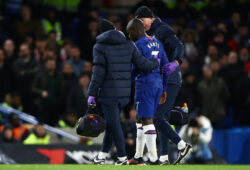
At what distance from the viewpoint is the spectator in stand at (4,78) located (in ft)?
52.7

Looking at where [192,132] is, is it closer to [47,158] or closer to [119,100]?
[47,158]

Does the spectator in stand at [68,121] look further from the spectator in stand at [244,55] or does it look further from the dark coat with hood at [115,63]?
the dark coat with hood at [115,63]

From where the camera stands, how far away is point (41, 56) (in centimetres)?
1744

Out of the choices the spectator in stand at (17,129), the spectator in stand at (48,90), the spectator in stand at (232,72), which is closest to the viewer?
the spectator in stand at (17,129)

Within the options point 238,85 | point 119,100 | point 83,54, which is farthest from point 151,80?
point 83,54

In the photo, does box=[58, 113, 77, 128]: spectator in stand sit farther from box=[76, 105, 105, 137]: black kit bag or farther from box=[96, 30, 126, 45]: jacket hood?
box=[96, 30, 126, 45]: jacket hood

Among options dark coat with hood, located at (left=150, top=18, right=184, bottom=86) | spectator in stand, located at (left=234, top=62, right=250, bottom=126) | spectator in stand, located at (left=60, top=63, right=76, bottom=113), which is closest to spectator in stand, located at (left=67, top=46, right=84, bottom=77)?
spectator in stand, located at (left=60, top=63, right=76, bottom=113)

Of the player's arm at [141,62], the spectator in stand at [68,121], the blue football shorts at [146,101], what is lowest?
the spectator in stand at [68,121]

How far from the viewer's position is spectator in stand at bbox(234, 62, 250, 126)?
17062 millimetres

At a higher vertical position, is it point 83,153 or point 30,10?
point 30,10

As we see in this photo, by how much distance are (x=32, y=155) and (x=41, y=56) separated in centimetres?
361

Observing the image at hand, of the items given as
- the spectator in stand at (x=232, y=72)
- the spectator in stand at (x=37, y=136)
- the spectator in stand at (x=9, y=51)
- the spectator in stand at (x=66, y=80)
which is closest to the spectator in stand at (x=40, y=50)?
the spectator in stand at (x=9, y=51)

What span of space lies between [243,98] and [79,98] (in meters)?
4.10

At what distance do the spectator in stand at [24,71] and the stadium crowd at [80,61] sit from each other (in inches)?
0.5
